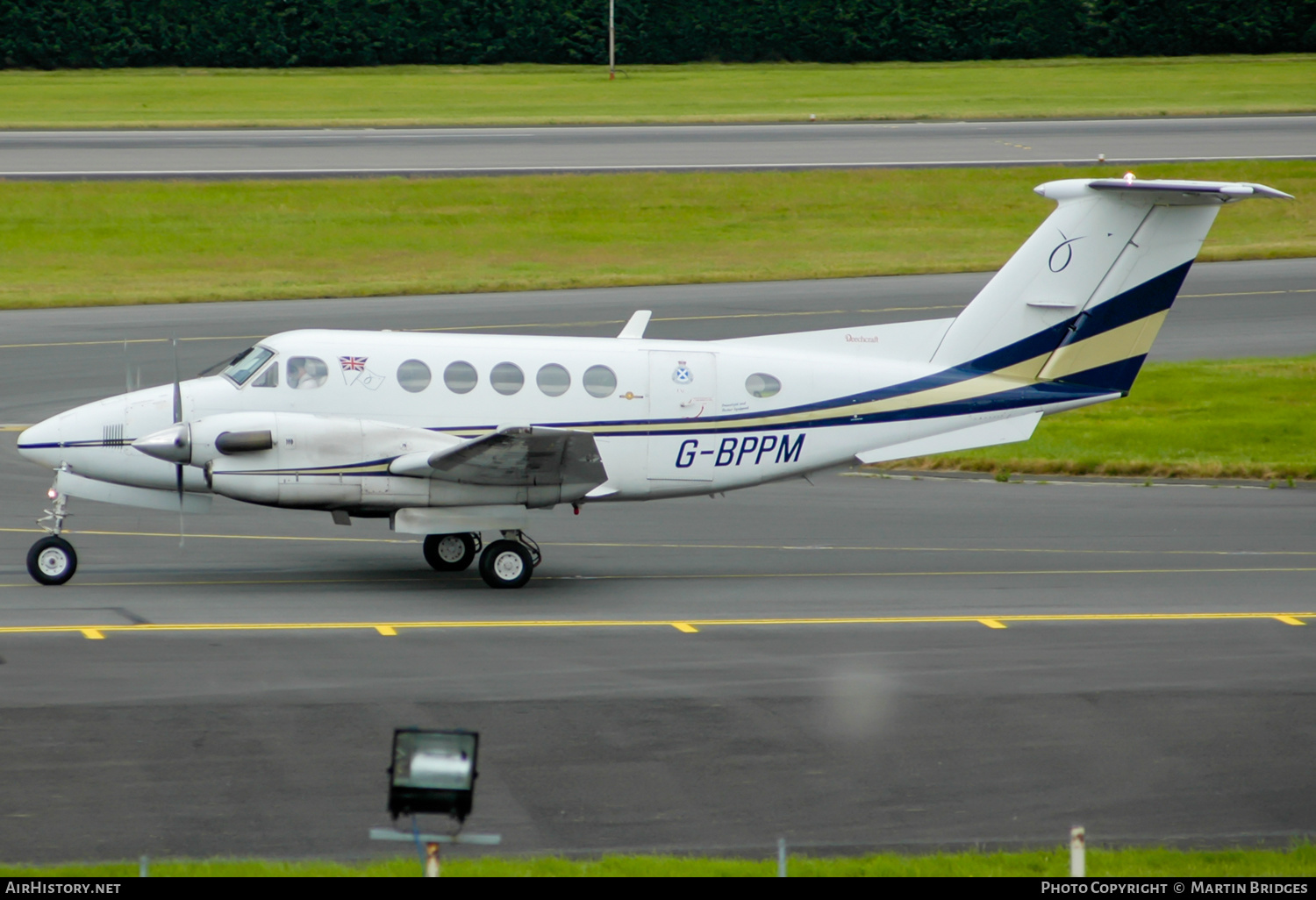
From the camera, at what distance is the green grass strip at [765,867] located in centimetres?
959

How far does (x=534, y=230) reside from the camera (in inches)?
1791

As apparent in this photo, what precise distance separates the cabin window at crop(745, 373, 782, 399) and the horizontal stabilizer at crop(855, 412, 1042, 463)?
1341mm

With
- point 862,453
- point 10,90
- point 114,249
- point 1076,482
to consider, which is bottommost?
point 862,453

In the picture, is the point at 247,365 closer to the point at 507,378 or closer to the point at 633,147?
the point at 507,378

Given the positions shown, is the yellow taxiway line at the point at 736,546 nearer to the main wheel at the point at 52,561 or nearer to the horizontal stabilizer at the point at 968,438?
the horizontal stabilizer at the point at 968,438

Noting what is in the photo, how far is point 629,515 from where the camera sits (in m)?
22.3

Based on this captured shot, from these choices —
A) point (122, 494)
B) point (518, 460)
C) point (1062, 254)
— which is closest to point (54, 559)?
point (122, 494)

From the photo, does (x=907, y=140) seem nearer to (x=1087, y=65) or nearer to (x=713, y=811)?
(x=1087, y=65)

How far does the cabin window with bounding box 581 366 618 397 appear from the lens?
17984 millimetres

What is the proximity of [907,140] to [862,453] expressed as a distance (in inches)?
1565

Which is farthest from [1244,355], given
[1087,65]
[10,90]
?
[10,90]

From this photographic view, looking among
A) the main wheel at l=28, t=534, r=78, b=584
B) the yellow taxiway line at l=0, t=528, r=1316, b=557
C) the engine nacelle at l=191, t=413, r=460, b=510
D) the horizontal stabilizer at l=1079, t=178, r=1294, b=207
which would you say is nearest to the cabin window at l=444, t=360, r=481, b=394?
the engine nacelle at l=191, t=413, r=460, b=510

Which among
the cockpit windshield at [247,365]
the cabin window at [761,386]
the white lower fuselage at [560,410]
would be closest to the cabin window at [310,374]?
the white lower fuselage at [560,410]

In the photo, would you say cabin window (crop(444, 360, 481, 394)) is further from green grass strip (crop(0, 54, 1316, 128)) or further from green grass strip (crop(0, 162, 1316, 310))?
green grass strip (crop(0, 54, 1316, 128))
